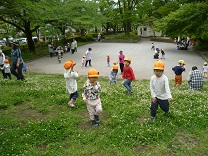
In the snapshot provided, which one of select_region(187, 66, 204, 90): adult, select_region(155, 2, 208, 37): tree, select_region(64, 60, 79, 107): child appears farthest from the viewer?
select_region(155, 2, 208, 37): tree

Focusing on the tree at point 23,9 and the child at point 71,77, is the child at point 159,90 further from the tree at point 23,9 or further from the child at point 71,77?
the tree at point 23,9

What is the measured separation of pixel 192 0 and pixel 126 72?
88.3 ft

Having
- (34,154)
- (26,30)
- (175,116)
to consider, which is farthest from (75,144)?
(26,30)

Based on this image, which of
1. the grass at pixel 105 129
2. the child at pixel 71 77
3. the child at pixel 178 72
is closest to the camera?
the grass at pixel 105 129

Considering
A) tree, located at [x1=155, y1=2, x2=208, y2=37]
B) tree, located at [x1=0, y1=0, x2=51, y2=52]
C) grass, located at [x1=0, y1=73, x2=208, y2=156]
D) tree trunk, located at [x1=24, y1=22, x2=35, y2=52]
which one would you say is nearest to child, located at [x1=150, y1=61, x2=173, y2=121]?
grass, located at [x1=0, y1=73, x2=208, y2=156]

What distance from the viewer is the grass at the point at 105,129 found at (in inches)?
193

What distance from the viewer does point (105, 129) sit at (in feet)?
19.1

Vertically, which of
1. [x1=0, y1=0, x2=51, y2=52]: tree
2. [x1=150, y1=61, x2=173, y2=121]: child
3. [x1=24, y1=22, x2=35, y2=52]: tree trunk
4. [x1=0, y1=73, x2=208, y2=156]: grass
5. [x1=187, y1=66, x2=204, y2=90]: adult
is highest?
[x1=0, y1=0, x2=51, y2=52]: tree

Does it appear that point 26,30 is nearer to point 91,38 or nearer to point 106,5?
point 91,38

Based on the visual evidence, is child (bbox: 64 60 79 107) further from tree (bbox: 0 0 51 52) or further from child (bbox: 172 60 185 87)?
tree (bbox: 0 0 51 52)

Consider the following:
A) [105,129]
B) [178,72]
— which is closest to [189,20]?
[178,72]

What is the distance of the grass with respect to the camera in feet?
16.0

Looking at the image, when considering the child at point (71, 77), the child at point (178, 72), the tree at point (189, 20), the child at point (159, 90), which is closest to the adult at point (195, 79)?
the child at point (178, 72)

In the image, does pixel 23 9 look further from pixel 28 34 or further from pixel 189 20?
pixel 189 20
